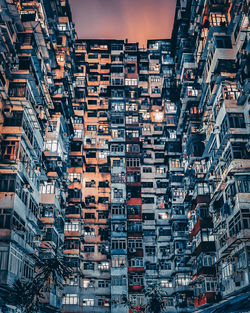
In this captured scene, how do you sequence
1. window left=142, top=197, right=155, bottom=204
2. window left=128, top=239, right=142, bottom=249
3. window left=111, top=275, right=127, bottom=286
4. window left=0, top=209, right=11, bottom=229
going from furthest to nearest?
window left=142, top=197, right=155, bottom=204, window left=128, top=239, right=142, bottom=249, window left=111, top=275, right=127, bottom=286, window left=0, top=209, right=11, bottom=229

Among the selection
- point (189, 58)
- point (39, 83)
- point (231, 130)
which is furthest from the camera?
point (189, 58)

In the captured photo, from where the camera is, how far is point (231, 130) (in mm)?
39969

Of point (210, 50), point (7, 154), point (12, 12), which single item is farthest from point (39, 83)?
point (210, 50)

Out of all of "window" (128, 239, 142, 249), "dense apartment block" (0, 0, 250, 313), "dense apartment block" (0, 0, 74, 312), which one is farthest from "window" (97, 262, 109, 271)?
"dense apartment block" (0, 0, 74, 312)

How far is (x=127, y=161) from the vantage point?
71.5 metres

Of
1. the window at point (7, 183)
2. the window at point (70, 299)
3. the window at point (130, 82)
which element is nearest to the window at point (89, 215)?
the window at point (70, 299)

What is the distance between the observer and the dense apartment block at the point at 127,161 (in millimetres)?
39438

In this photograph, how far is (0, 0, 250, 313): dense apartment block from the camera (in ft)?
129

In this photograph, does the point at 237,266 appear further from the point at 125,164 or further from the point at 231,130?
the point at 125,164

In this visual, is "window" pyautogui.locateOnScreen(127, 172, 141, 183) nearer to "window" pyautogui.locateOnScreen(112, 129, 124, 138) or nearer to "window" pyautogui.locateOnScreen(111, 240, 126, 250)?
"window" pyautogui.locateOnScreen(112, 129, 124, 138)

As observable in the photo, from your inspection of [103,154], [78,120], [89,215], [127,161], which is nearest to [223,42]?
[127,161]

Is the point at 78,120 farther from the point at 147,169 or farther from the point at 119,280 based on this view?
the point at 119,280

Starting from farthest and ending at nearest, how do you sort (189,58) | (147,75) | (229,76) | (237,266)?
(147,75) < (189,58) < (229,76) < (237,266)

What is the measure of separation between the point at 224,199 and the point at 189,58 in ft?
90.1
